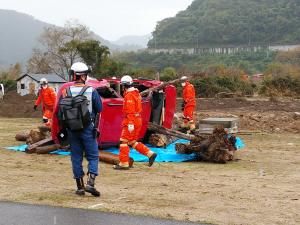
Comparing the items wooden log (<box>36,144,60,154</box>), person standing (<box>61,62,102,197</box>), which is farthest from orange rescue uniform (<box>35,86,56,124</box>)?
person standing (<box>61,62,102,197</box>)

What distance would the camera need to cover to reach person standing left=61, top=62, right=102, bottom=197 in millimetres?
7609

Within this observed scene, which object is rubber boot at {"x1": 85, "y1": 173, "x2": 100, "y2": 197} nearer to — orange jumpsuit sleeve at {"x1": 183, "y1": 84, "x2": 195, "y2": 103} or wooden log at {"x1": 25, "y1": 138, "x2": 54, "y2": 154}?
wooden log at {"x1": 25, "y1": 138, "x2": 54, "y2": 154}

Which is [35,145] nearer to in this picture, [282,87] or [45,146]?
[45,146]

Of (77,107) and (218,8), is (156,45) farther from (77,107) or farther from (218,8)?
(77,107)

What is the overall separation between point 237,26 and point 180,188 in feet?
362

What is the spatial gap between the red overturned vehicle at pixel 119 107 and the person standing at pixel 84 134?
3.00 meters

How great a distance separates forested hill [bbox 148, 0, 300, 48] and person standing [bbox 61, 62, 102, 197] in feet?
349

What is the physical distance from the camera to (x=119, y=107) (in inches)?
499

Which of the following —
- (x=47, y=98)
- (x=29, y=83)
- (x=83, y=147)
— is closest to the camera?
(x=83, y=147)

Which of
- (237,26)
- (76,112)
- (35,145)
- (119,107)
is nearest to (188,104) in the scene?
(119,107)

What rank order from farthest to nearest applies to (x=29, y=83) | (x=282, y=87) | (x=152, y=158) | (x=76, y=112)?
(x=29, y=83), (x=282, y=87), (x=152, y=158), (x=76, y=112)

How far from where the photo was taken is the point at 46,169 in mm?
10602

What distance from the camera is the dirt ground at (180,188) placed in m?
6.72

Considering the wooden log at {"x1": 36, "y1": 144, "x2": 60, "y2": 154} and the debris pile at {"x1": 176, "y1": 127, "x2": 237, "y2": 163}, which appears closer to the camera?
the debris pile at {"x1": 176, "y1": 127, "x2": 237, "y2": 163}
